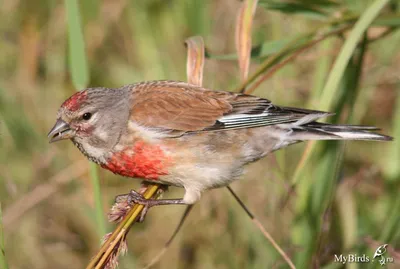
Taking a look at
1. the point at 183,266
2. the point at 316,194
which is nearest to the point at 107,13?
the point at 183,266

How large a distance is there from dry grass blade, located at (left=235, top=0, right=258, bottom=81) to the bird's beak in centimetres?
85

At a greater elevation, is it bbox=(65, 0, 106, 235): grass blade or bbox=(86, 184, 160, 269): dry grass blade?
bbox=(65, 0, 106, 235): grass blade

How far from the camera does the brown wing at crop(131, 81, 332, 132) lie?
11.7 ft

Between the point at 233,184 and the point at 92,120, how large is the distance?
4.64 ft

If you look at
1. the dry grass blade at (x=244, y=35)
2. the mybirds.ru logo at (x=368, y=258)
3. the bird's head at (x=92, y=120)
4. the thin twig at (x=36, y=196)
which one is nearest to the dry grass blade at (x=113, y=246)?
the bird's head at (x=92, y=120)

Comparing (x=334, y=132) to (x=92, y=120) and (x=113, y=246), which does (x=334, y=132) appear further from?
(x=113, y=246)

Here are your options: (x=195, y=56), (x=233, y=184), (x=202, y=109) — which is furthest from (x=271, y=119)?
(x=233, y=184)

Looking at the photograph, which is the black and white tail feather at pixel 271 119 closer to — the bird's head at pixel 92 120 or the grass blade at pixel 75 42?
the bird's head at pixel 92 120

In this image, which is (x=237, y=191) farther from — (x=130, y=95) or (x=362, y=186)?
(x=130, y=95)

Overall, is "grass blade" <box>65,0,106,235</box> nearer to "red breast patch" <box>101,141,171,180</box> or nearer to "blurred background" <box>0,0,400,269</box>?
"red breast patch" <box>101,141,171,180</box>

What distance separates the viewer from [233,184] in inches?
182

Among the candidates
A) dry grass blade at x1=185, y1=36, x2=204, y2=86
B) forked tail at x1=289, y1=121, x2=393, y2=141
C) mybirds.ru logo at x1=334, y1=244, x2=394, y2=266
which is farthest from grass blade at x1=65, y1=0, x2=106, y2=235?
mybirds.ru logo at x1=334, y1=244, x2=394, y2=266

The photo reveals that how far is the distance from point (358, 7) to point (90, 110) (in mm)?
1606

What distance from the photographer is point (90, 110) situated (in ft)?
11.3
